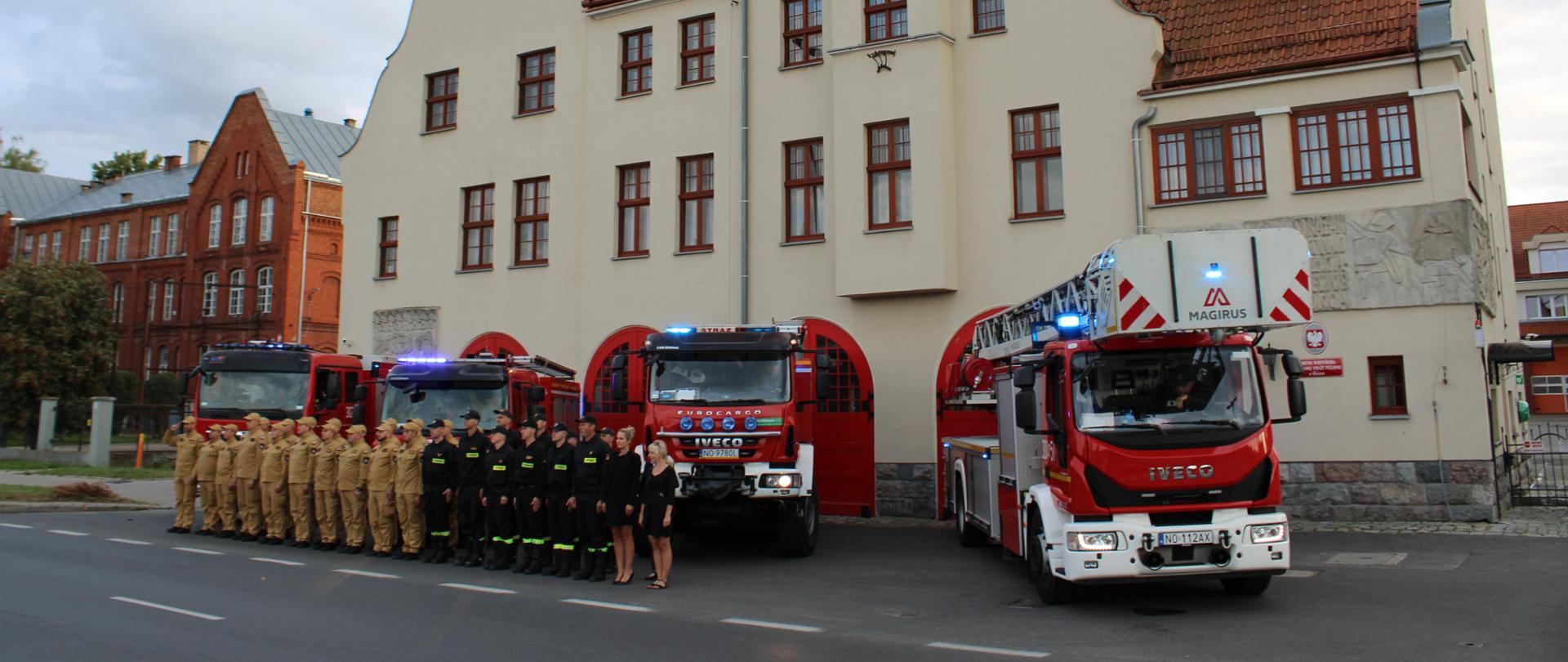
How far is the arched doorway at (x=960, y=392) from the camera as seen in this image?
47.5 ft

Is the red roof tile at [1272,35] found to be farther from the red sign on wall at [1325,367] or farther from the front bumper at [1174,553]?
the front bumper at [1174,553]

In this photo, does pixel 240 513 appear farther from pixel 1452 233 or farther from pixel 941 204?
pixel 1452 233

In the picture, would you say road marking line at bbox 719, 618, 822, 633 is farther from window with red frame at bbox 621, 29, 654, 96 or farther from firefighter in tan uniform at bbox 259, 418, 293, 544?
window with red frame at bbox 621, 29, 654, 96

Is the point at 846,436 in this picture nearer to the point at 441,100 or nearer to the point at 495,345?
the point at 495,345

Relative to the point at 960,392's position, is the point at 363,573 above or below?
below

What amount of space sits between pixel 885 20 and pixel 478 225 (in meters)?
10.3

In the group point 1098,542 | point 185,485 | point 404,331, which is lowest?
point 1098,542

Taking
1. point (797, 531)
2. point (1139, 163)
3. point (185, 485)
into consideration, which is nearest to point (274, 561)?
point (185, 485)

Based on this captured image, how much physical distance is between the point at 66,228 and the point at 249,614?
59189 millimetres

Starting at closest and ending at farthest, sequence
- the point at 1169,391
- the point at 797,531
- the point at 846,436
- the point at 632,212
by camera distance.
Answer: the point at 1169,391, the point at 797,531, the point at 846,436, the point at 632,212

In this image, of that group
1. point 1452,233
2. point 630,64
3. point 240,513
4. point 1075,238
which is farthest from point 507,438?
point 1452,233

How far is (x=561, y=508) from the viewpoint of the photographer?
1205 centimetres

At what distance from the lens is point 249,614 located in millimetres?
9195

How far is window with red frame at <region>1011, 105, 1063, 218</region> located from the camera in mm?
18016
